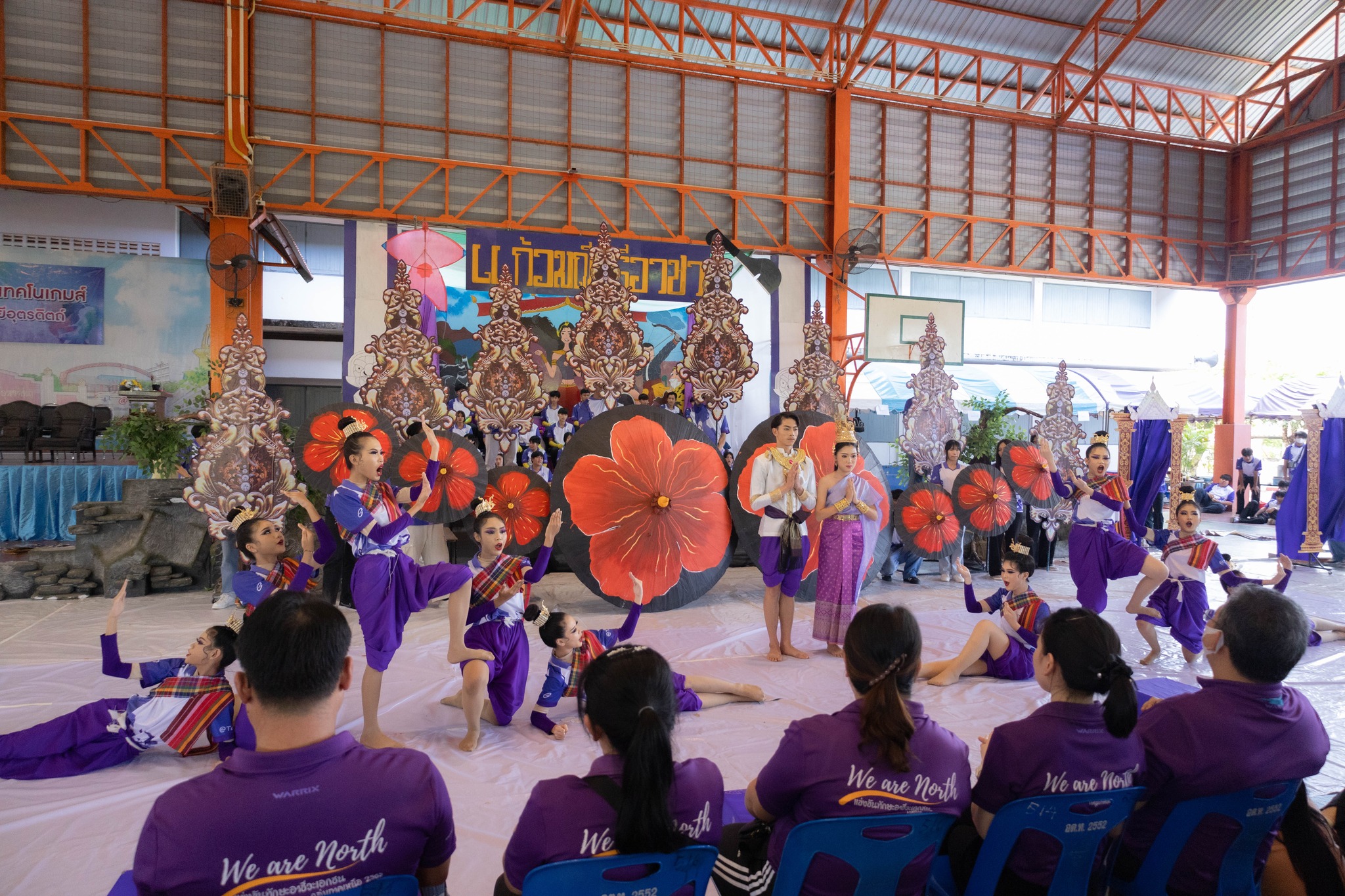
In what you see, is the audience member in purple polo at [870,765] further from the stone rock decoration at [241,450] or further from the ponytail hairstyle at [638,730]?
the stone rock decoration at [241,450]

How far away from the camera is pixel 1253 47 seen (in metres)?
12.8

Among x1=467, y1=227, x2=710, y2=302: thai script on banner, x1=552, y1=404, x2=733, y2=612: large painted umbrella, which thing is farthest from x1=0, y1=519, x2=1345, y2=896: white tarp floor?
x1=467, y1=227, x2=710, y2=302: thai script on banner

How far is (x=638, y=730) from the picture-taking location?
54.1 inches

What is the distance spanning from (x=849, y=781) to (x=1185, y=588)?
4.15m

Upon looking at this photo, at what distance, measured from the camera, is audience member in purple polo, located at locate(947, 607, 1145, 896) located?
1689mm

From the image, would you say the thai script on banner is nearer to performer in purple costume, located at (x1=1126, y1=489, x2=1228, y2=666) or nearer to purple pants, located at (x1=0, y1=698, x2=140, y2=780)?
performer in purple costume, located at (x1=1126, y1=489, x2=1228, y2=666)

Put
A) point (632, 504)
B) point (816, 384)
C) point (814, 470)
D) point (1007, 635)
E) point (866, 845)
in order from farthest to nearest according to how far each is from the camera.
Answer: point (816, 384), point (814, 470), point (632, 504), point (1007, 635), point (866, 845)

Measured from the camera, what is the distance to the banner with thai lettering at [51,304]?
32.7ft

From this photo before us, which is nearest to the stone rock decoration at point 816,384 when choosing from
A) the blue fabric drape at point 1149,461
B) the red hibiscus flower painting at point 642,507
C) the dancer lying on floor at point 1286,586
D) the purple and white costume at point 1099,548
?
the red hibiscus flower painting at point 642,507

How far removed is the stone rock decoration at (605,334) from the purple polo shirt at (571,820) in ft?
15.6

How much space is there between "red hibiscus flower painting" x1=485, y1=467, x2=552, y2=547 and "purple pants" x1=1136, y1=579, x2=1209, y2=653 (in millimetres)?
4157

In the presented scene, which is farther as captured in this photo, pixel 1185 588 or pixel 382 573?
pixel 1185 588

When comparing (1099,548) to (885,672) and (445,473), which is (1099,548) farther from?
(445,473)

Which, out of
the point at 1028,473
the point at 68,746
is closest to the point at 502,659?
the point at 68,746
